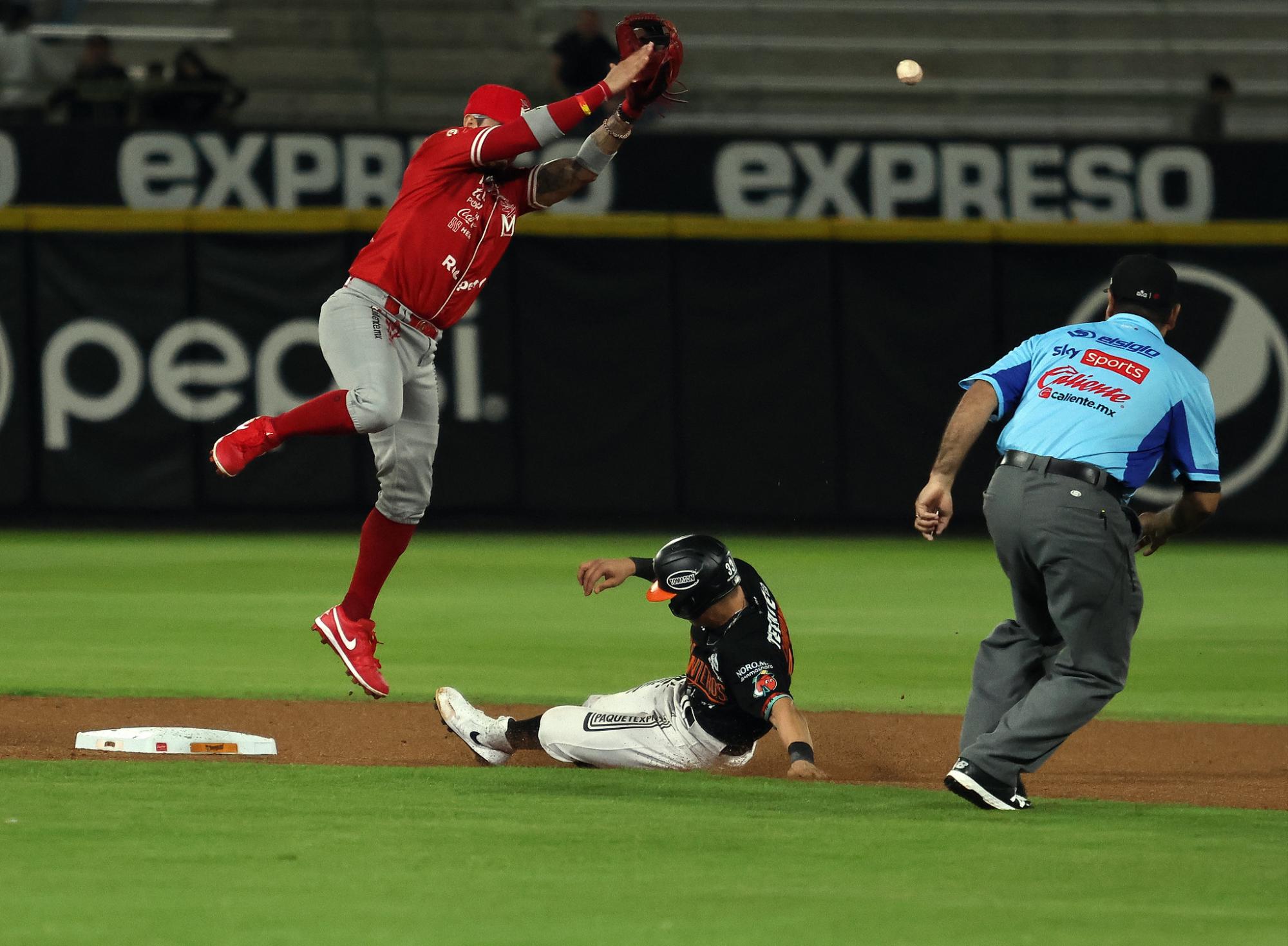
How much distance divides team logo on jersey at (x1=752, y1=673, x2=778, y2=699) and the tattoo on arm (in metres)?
2.00

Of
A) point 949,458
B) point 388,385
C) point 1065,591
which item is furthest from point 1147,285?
point 388,385

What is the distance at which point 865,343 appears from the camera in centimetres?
1528

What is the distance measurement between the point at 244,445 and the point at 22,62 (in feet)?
34.6

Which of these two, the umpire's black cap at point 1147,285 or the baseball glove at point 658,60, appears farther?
the baseball glove at point 658,60

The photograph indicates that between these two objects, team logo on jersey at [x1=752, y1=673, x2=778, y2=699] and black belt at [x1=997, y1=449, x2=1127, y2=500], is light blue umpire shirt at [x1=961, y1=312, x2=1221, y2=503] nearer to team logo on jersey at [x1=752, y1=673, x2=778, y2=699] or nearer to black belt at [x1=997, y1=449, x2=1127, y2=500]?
black belt at [x1=997, y1=449, x2=1127, y2=500]

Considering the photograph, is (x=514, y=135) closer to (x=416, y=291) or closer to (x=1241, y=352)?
(x=416, y=291)

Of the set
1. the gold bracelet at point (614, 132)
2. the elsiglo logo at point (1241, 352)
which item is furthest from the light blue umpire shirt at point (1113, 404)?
the elsiglo logo at point (1241, 352)

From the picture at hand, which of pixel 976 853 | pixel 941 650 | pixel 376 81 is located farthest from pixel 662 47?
pixel 376 81

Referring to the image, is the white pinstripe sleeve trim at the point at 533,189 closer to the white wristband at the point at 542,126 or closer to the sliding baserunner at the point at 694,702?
the white wristband at the point at 542,126

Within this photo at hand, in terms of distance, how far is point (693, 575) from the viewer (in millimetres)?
6352

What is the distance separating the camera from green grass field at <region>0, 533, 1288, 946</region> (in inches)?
171

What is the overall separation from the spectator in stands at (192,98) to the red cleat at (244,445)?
8.81m

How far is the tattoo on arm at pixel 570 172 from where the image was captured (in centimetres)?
717

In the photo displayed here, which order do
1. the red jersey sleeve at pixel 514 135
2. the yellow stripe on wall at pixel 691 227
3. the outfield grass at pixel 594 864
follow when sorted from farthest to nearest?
the yellow stripe on wall at pixel 691 227 < the red jersey sleeve at pixel 514 135 < the outfield grass at pixel 594 864
